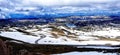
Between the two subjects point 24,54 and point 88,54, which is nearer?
point 24,54

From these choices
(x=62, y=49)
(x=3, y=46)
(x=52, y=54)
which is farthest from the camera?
(x=62, y=49)

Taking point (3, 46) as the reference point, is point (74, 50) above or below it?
below

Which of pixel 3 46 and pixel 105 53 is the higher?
pixel 3 46

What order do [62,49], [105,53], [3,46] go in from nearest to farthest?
[3,46] → [105,53] → [62,49]

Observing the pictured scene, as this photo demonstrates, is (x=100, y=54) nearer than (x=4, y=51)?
No

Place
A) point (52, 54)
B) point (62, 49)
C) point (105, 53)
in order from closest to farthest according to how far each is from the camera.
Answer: point (52, 54)
point (105, 53)
point (62, 49)

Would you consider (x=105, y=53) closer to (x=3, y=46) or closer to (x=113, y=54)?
(x=113, y=54)

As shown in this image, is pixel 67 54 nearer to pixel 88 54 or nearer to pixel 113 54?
pixel 88 54

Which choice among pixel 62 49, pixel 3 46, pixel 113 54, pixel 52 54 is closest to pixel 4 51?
pixel 3 46

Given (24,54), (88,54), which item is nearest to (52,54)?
(88,54)
